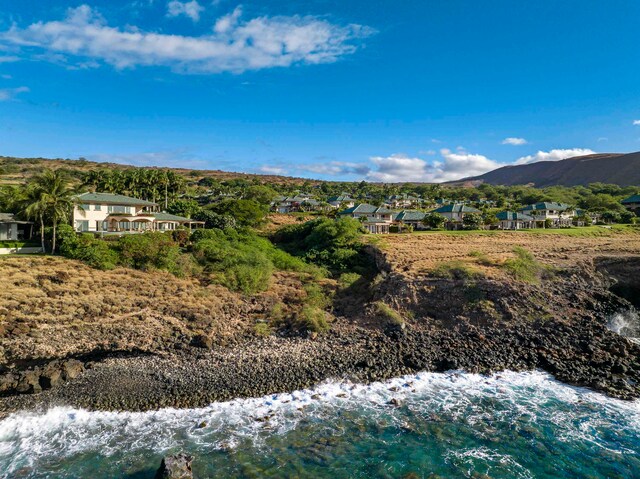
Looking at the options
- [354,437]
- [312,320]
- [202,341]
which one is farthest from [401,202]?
[354,437]

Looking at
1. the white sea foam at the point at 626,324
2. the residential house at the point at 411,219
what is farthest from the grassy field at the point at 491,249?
the residential house at the point at 411,219

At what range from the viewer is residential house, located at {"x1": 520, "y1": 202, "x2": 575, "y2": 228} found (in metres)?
78.2

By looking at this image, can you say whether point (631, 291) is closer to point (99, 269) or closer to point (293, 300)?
point (293, 300)

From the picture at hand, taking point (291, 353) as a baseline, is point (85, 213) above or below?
above

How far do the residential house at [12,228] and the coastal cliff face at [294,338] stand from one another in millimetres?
9892

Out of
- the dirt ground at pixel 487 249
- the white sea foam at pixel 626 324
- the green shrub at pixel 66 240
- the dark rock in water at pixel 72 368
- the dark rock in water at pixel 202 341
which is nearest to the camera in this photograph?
the dark rock in water at pixel 72 368

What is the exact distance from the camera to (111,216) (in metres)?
46.9

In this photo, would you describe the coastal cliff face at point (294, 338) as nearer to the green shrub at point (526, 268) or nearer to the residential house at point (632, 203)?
the green shrub at point (526, 268)

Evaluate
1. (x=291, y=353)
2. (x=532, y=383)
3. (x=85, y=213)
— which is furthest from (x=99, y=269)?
(x=532, y=383)

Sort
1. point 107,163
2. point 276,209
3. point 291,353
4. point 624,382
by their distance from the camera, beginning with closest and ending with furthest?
point 624,382, point 291,353, point 276,209, point 107,163

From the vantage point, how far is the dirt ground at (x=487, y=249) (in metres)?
37.4

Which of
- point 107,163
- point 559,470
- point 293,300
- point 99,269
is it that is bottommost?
point 559,470

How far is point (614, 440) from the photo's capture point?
17141 mm

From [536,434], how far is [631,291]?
24821mm
